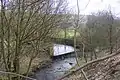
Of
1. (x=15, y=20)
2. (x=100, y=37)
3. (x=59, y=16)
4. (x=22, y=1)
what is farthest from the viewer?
(x=100, y=37)

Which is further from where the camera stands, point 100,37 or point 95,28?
point 95,28

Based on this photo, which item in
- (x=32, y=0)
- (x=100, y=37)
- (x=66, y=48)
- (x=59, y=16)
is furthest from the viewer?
(x=66, y=48)

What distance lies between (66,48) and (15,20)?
10.1m

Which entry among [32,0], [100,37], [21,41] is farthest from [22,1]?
[100,37]

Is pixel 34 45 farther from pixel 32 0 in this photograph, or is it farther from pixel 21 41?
pixel 32 0

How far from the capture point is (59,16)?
24.0ft

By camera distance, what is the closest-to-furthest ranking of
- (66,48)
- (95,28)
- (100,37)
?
(100,37) < (95,28) < (66,48)

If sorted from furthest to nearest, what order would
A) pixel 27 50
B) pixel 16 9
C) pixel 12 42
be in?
pixel 27 50
pixel 12 42
pixel 16 9

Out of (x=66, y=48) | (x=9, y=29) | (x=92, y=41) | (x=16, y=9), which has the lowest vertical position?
(x=66, y=48)

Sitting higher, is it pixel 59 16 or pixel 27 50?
pixel 59 16

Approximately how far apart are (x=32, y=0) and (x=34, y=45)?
229 centimetres

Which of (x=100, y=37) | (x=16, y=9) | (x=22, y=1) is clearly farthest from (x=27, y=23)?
(x=100, y=37)

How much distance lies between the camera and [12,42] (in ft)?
20.0

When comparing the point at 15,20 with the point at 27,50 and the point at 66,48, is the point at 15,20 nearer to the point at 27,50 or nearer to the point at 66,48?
the point at 27,50
